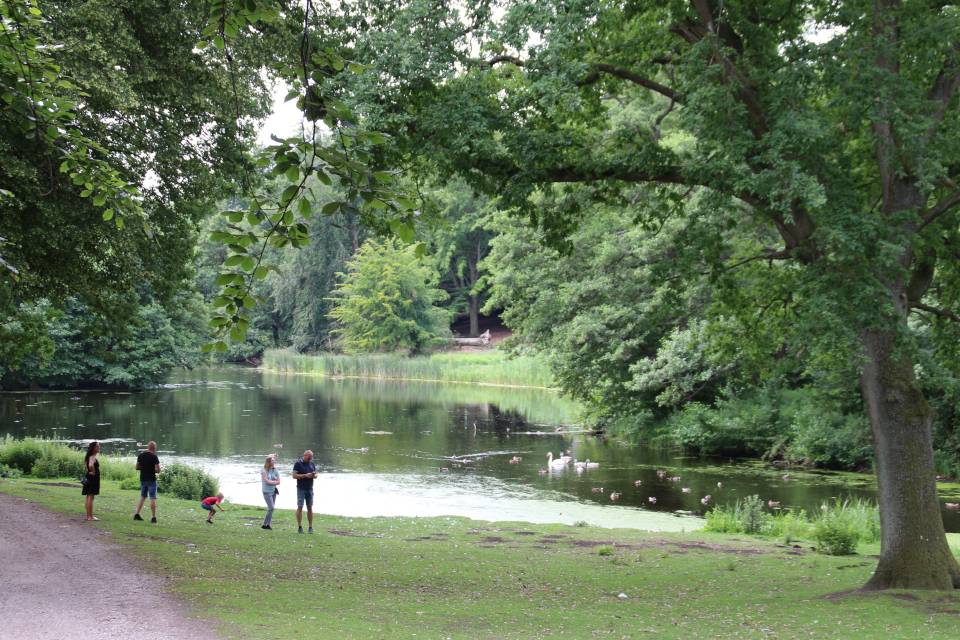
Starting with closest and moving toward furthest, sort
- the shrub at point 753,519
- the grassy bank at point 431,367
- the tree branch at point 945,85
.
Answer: the tree branch at point 945,85, the shrub at point 753,519, the grassy bank at point 431,367

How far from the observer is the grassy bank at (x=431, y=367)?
45219mm

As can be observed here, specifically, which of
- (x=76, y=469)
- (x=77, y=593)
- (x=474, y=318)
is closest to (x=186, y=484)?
(x=76, y=469)

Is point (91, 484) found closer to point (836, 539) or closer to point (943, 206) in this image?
point (836, 539)

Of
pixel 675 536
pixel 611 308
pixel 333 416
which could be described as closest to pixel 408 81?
pixel 675 536

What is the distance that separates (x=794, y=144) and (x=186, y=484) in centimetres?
1418

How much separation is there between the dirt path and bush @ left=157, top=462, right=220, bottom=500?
18.7ft

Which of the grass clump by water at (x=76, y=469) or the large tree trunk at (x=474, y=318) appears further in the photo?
the large tree trunk at (x=474, y=318)

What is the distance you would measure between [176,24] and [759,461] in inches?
789

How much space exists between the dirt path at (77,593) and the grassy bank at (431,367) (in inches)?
1308

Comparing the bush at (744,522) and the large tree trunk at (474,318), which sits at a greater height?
the large tree trunk at (474,318)

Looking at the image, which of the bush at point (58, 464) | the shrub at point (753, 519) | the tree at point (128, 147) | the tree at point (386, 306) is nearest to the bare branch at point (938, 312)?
the shrub at point (753, 519)

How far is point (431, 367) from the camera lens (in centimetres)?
5150

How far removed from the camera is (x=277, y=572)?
29.5 ft

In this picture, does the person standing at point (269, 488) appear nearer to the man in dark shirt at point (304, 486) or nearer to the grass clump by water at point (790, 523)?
the man in dark shirt at point (304, 486)
